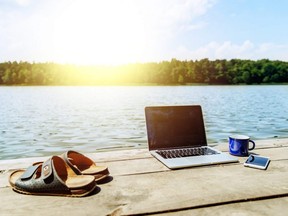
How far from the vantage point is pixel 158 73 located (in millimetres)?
94062

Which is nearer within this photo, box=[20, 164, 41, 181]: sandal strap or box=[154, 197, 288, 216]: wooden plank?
box=[154, 197, 288, 216]: wooden plank

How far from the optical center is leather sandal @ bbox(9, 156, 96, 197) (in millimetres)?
1620

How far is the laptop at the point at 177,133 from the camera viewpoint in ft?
8.15

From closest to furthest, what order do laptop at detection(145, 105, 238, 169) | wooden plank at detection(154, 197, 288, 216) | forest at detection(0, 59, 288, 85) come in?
wooden plank at detection(154, 197, 288, 216)
laptop at detection(145, 105, 238, 169)
forest at detection(0, 59, 288, 85)

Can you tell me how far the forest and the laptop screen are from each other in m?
89.6

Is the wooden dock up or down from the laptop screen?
down

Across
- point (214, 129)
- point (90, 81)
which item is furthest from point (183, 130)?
point (90, 81)

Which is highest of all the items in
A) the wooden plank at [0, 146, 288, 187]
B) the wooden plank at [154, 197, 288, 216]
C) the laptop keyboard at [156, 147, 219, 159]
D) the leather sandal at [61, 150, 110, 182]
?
the leather sandal at [61, 150, 110, 182]

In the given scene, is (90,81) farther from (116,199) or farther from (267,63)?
(116,199)

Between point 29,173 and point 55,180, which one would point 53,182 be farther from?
point 29,173

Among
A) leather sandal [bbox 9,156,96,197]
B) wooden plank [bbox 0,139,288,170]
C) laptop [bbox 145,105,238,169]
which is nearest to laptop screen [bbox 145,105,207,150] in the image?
laptop [bbox 145,105,238,169]

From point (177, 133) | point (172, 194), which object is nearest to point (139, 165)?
point (177, 133)

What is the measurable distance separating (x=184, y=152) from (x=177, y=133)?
245 mm

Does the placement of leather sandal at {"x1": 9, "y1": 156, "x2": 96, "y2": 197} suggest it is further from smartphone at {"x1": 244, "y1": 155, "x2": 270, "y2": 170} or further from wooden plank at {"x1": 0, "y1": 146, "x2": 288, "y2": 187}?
smartphone at {"x1": 244, "y1": 155, "x2": 270, "y2": 170}
